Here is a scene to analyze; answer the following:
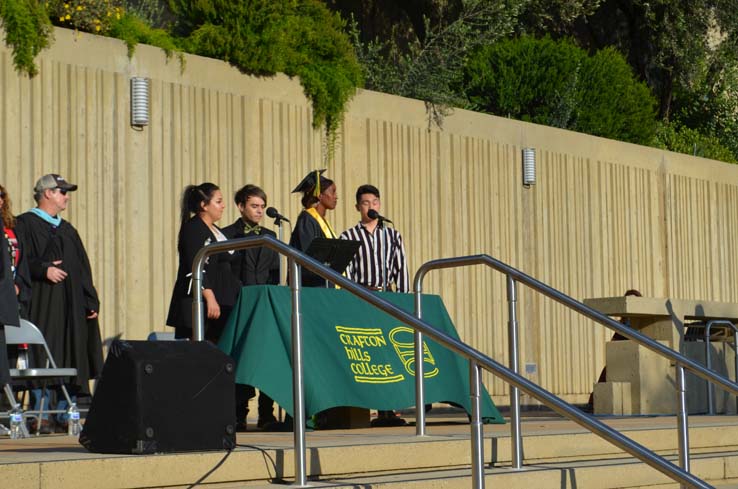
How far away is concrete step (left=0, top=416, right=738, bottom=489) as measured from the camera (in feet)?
17.0

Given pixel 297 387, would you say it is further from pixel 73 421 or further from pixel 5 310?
pixel 73 421

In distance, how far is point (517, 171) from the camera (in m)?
14.7

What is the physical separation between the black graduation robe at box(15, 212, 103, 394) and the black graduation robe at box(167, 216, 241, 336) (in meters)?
0.84

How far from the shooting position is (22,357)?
8.26 meters

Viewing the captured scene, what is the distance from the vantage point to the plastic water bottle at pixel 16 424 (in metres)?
7.30

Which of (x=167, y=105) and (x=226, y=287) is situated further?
(x=167, y=105)

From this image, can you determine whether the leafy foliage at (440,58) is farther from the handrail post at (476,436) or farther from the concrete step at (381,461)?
the handrail post at (476,436)

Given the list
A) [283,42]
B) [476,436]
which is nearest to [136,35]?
[283,42]

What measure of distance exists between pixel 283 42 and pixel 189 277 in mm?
4632

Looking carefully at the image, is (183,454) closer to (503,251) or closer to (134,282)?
(134,282)

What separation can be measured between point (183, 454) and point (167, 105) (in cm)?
592

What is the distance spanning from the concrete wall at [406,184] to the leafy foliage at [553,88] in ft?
2.17

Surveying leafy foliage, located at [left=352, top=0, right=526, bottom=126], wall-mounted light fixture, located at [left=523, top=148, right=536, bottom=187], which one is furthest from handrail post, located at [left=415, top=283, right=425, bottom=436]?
wall-mounted light fixture, located at [left=523, top=148, right=536, bottom=187]

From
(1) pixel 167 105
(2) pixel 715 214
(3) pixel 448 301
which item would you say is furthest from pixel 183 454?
(2) pixel 715 214
